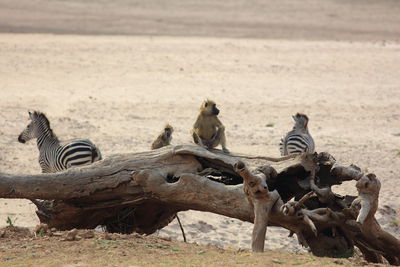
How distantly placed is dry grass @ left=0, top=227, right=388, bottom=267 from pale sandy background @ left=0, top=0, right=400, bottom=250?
353cm

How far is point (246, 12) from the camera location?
44.3 meters

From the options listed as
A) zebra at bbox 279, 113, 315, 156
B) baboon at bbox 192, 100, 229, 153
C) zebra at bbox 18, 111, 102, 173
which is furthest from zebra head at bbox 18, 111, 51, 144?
zebra at bbox 279, 113, 315, 156

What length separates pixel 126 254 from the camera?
29.1 ft

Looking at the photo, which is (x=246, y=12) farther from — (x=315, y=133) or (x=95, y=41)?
(x=315, y=133)

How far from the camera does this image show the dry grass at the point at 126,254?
846 centimetres

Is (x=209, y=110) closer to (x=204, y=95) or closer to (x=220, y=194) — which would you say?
(x=220, y=194)

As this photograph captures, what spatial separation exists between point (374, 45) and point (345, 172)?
25225 millimetres

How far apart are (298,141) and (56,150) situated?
396 cm

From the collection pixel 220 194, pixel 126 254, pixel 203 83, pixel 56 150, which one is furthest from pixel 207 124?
pixel 203 83

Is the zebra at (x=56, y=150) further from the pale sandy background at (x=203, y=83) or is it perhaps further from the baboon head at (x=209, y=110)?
the baboon head at (x=209, y=110)

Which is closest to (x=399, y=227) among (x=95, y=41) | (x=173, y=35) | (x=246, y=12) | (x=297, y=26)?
(x=95, y=41)

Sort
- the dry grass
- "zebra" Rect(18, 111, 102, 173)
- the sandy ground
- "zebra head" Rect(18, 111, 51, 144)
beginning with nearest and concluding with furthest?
1. the dry grass
2. "zebra" Rect(18, 111, 102, 173)
3. "zebra head" Rect(18, 111, 51, 144)
4. the sandy ground

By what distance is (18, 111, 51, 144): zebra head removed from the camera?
14439mm

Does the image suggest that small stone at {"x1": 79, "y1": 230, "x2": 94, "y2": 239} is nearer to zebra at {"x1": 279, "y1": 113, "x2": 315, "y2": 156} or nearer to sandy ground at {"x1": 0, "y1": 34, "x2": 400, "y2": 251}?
sandy ground at {"x1": 0, "y1": 34, "x2": 400, "y2": 251}
